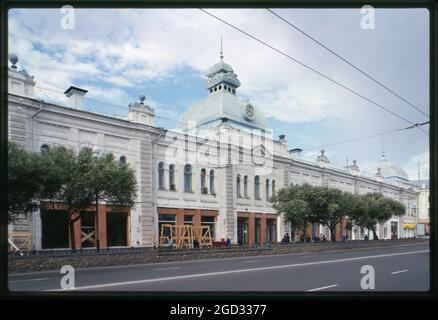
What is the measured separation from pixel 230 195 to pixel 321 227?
119 cm

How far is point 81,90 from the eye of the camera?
1.98 meters

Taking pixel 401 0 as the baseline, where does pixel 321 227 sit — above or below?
below

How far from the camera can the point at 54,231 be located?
9.26ft

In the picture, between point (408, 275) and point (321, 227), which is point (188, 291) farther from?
point (321, 227)

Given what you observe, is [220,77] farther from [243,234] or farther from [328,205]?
→ [243,234]

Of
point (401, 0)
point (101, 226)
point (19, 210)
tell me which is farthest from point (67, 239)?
point (401, 0)

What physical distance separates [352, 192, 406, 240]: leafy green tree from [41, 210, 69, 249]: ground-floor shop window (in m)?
2.60

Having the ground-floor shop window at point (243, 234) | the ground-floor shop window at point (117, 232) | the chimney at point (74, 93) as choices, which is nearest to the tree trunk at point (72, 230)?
the ground-floor shop window at point (117, 232)

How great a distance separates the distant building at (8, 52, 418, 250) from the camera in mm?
2021

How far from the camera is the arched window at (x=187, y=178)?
2983 mm

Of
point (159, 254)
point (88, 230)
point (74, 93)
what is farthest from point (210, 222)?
point (74, 93)

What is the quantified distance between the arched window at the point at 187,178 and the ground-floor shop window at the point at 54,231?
1.17 meters

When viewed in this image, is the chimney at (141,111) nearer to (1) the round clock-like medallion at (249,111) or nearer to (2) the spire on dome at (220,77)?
(2) the spire on dome at (220,77)

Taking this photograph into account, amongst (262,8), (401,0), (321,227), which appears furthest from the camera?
(321,227)
